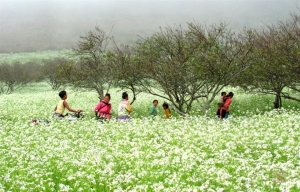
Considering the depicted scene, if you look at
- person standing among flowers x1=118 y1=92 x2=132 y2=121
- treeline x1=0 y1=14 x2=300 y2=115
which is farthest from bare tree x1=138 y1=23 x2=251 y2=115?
person standing among flowers x1=118 y1=92 x2=132 y2=121

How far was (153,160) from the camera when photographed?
10203 millimetres

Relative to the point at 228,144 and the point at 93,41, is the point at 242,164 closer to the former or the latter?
the point at 228,144

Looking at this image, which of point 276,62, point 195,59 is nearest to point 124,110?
point 195,59

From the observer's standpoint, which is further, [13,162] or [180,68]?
[180,68]

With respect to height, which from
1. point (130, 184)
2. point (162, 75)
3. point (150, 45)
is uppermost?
point (150, 45)

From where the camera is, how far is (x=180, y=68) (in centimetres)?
2202

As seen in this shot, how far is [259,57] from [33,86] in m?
76.1

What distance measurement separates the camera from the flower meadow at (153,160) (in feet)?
26.6

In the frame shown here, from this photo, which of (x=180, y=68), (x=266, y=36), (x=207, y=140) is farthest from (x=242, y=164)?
(x=266, y=36)

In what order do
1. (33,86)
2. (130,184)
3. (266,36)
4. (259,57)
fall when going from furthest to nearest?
(33,86) → (266,36) → (259,57) → (130,184)

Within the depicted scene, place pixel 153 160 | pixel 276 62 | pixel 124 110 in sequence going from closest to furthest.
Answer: pixel 153 160, pixel 124 110, pixel 276 62

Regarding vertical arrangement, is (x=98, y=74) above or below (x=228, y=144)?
above

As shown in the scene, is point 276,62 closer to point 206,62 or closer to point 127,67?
point 206,62

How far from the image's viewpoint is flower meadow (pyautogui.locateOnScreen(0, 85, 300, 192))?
8.10m
